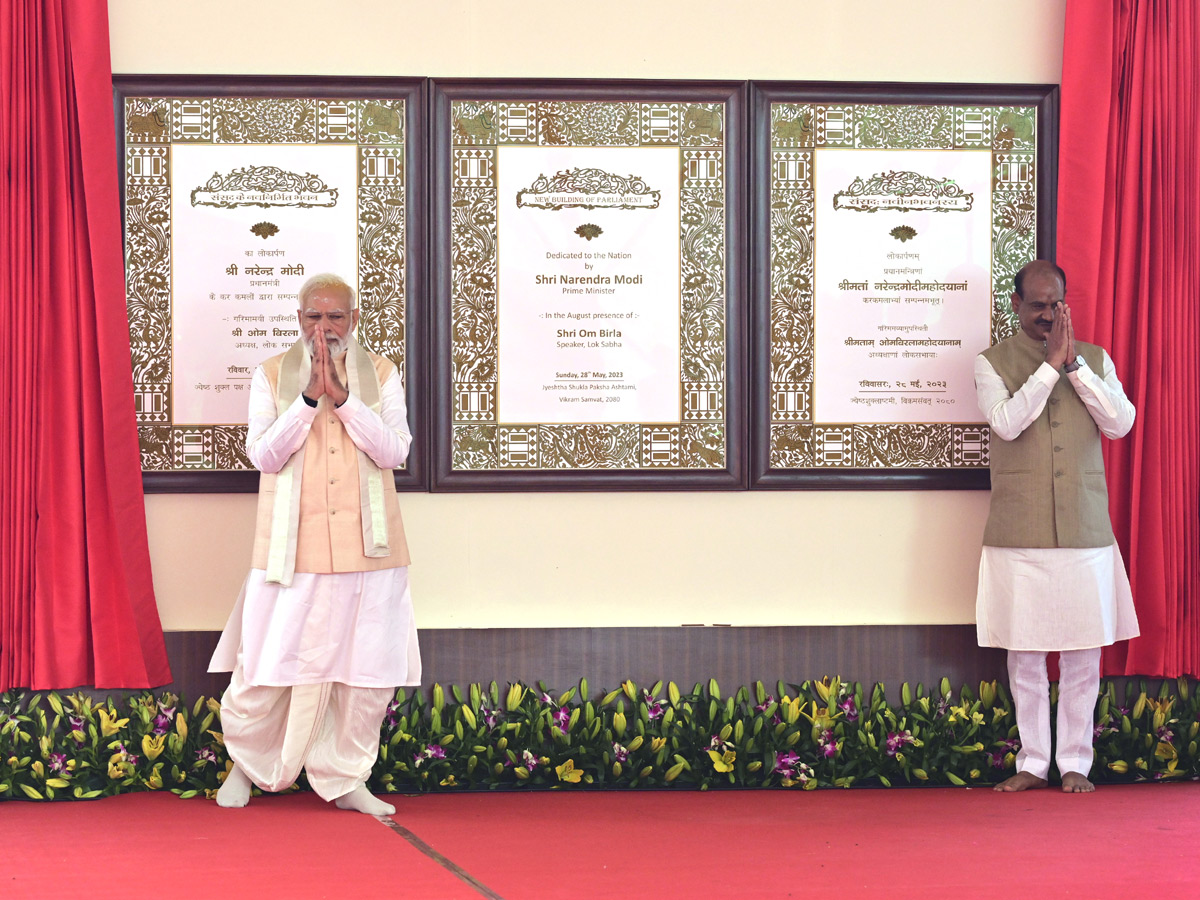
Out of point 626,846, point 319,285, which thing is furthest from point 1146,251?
point 319,285

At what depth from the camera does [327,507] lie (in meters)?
3.10

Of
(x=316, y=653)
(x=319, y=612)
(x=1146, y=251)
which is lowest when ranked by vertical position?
(x=316, y=653)

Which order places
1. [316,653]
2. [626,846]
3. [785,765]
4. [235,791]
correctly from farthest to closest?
[785,765] → [235,791] → [316,653] → [626,846]

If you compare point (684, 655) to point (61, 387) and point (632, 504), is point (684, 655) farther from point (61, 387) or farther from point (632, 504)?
point (61, 387)

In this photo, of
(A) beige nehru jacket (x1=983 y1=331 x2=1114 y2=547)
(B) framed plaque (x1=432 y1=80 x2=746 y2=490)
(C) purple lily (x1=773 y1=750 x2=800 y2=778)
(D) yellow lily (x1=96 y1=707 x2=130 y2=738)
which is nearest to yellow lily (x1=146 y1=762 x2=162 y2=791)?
(D) yellow lily (x1=96 y1=707 x2=130 y2=738)

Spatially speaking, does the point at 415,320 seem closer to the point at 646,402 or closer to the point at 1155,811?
the point at 646,402

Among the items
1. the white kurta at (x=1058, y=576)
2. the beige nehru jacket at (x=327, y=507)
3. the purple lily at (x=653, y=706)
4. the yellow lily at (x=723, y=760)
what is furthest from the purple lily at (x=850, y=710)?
the beige nehru jacket at (x=327, y=507)

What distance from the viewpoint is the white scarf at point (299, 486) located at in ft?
10.0

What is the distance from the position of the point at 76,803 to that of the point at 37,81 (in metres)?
2.46

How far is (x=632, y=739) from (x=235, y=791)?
1339 mm

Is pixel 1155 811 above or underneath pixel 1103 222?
underneath

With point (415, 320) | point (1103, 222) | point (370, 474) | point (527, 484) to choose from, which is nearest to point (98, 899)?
point (370, 474)

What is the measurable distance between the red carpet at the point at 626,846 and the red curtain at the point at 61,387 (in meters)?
0.53

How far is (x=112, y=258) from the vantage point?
3445 mm
